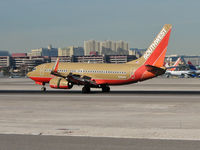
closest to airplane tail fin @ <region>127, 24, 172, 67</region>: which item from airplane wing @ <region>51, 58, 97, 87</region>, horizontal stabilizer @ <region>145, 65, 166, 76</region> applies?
horizontal stabilizer @ <region>145, 65, 166, 76</region>

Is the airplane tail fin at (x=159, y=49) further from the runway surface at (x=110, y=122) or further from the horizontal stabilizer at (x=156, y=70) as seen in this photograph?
the runway surface at (x=110, y=122)

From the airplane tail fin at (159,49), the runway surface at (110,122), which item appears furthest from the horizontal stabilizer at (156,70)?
the runway surface at (110,122)

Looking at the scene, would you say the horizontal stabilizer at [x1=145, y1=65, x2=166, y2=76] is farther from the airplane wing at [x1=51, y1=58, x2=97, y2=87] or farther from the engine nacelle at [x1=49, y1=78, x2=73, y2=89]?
the engine nacelle at [x1=49, y1=78, x2=73, y2=89]

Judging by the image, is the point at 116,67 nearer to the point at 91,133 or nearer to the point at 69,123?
the point at 69,123

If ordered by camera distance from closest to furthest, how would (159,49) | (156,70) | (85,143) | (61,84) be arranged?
(85,143) → (156,70) → (61,84) → (159,49)

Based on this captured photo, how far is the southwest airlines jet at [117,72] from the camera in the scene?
169 ft

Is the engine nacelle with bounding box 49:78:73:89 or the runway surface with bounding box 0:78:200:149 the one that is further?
the engine nacelle with bounding box 49:78:73:89

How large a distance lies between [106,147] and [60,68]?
135 ft

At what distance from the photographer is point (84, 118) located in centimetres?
2569

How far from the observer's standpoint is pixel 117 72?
52500mm

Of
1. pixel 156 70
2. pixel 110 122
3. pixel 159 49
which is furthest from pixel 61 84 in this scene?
pixel 110 122

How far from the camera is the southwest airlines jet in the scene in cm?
5144

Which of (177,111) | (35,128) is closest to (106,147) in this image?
(35,128)

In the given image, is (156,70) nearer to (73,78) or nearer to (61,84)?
(73,78)
